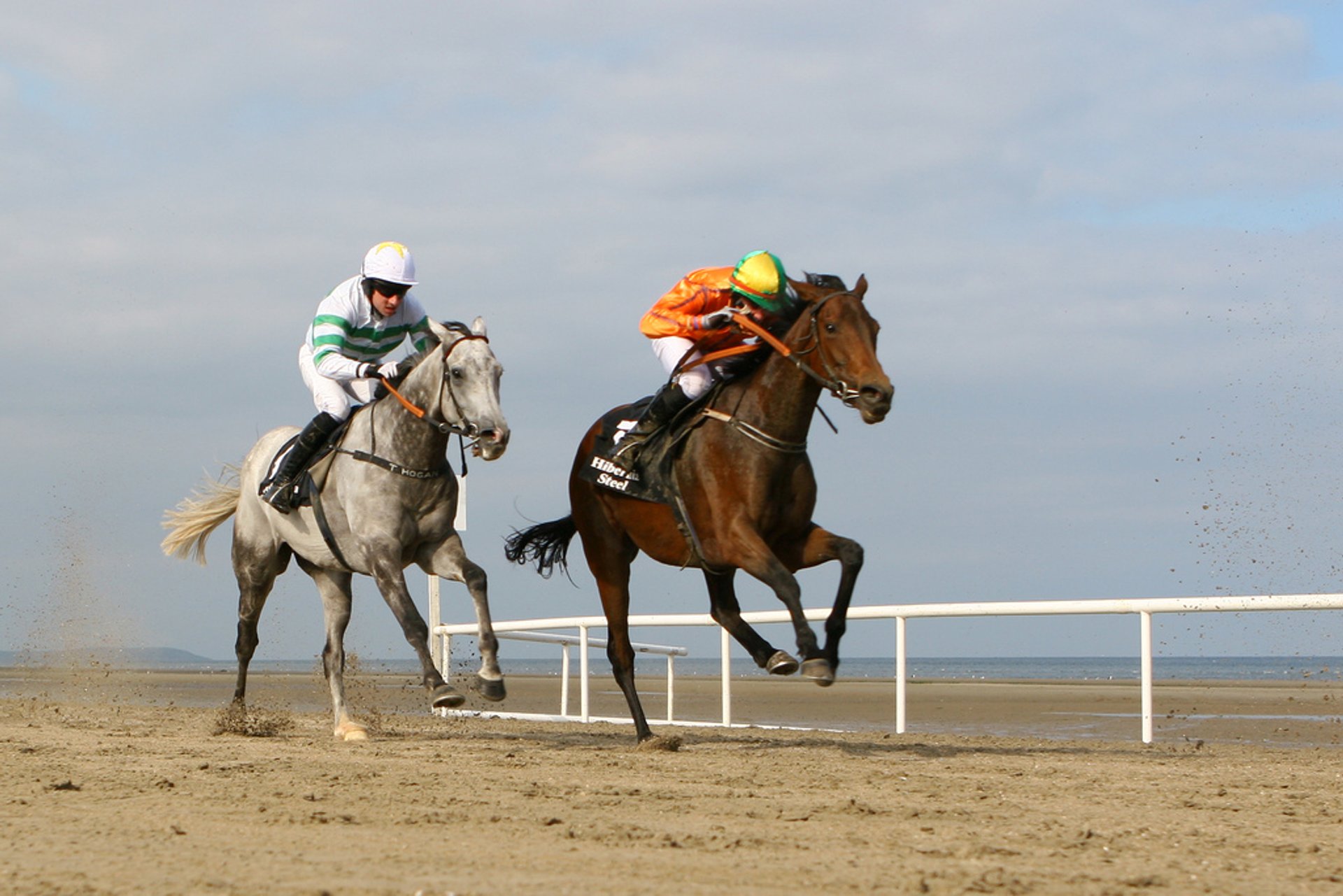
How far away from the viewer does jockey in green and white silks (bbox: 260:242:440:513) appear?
27.1 feet

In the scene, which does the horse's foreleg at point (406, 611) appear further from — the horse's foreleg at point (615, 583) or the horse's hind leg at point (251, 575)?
the horse's hind leg at point (251, 575)

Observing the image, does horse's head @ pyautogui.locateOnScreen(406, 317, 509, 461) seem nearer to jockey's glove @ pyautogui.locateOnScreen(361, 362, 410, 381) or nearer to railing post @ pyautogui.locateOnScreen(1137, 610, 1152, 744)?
jockey's glove @ pyautogui.locateOnScreen(361, 362, 410, 381)

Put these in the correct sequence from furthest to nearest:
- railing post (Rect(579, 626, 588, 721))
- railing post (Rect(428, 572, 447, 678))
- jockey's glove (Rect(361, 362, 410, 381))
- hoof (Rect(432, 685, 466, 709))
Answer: railing post (Rect(428, 572, 447, 678))
railing post (Rect(579, 626, 588, 721))
jockey's glove (Rect(361, 362, 410, 381))
hoof (Rect(432, 685, 466, 709))

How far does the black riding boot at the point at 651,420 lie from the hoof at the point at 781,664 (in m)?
1.51

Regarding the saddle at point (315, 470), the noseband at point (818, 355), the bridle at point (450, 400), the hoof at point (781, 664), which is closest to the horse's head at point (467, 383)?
the bridle at point (450, 400)

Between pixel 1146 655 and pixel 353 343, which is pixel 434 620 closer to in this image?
pixel 353 343

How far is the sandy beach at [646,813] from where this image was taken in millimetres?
3734

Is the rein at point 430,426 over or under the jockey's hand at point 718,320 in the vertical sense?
under

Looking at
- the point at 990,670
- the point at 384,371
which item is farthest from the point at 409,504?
the point at 990,670

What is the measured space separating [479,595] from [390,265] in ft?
6.31

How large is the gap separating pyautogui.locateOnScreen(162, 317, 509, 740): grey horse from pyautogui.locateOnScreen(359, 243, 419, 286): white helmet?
0.36 metres

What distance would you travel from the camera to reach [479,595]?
25.0ft

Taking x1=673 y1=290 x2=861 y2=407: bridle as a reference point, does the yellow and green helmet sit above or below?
above

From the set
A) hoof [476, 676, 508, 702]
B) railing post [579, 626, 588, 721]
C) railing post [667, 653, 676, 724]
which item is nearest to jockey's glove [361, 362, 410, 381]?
hoof [476, 676, 508, 702]
